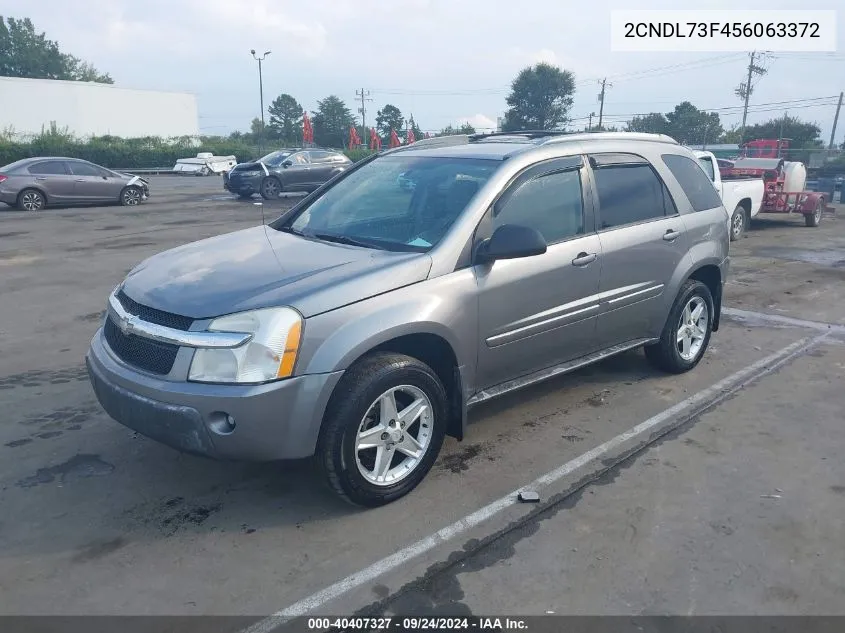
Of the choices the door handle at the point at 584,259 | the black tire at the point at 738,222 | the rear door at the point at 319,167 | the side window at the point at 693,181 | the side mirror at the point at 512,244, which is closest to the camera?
the side mirror at the point at 512,244

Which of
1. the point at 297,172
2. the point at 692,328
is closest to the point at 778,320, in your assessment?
the point at 692,328

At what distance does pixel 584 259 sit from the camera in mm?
4586

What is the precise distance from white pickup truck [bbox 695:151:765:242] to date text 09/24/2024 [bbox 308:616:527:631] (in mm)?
11937

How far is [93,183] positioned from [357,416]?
59.6 feet

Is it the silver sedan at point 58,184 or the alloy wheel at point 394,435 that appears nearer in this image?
the alloy wheel at point 394,435

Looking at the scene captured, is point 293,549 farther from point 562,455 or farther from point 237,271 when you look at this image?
point 562,455

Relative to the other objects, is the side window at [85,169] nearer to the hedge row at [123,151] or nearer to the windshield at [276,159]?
the windshield at [276,159]

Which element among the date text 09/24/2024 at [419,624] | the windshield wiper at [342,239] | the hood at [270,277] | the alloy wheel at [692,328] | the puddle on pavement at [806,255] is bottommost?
the date text 09/24/2024 at [419,624]

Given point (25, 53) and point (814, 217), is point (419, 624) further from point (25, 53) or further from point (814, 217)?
point (25, 53)

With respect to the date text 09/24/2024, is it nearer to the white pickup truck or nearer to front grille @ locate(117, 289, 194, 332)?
front grille @ locate(117, 289, 194, 332)

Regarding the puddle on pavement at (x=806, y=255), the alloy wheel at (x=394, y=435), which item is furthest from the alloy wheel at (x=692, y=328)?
the puddle on pavement at (x=806, y=255)

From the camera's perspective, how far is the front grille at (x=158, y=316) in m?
3.36

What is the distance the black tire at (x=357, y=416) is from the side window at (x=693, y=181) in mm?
3090

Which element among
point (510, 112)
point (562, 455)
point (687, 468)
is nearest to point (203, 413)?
point (562, 455)
